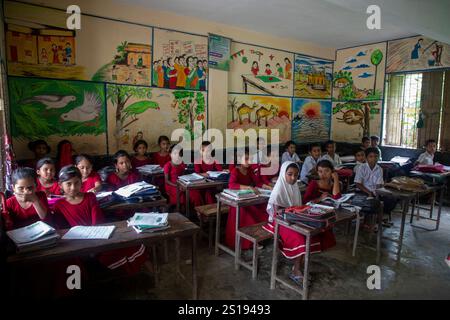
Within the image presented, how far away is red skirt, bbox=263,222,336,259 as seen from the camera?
2590 mm

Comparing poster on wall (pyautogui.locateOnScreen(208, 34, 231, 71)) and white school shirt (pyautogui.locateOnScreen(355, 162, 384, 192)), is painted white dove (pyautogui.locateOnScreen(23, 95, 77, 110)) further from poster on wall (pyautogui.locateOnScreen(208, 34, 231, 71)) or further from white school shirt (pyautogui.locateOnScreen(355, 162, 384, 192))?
white school shirt (pyautogui.locateOnScreen(355, 162, 384, 192))

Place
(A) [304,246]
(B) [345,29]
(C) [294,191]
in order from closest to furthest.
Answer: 1. (A) [304,246]
2. (C) [294,191]
3. (B) [345,29]

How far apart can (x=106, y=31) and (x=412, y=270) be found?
16.0 feet

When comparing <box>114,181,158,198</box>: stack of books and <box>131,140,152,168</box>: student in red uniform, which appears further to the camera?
<box>131,140,152,168</box>: student in red uniform

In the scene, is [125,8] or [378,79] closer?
[125,8]

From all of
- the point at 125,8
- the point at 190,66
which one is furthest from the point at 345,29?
the point at 125,8

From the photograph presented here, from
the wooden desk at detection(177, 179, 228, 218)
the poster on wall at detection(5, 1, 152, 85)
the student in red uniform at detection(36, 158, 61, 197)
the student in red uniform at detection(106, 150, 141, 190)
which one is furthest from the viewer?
the poster on wall at detection(5, 1, 152, 85)

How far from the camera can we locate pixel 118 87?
465 centimetres

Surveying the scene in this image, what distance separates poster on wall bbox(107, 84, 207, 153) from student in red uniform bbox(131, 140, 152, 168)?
0.58ft

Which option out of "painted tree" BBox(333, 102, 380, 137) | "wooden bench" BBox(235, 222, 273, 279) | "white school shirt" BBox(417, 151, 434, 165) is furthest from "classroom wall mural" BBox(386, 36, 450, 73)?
"wooden bench" BBox(235, 222, 273, 279)

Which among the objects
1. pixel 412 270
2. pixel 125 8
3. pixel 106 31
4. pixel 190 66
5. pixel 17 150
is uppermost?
pixel 125 8

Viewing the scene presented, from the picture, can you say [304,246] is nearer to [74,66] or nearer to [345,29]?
[74,66]

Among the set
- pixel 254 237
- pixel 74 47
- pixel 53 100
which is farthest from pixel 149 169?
pixel 254 237

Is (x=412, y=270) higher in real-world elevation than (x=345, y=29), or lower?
lower
